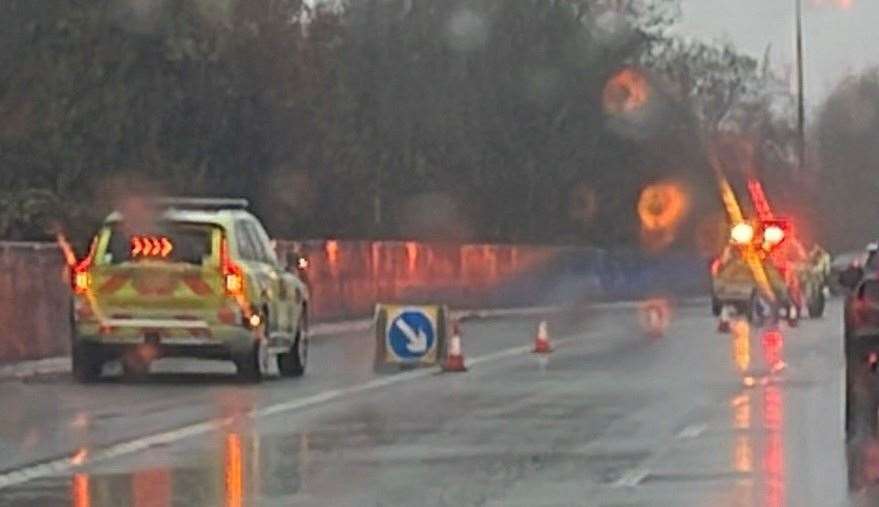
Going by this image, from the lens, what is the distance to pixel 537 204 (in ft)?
227

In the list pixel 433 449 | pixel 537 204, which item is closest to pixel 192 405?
pixel 433 449

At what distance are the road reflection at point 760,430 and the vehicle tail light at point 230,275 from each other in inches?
205

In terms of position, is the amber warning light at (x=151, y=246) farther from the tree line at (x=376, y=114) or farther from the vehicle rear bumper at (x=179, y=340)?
the tree line at (x=376, y=114)

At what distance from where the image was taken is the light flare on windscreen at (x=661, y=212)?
7544 centimetres

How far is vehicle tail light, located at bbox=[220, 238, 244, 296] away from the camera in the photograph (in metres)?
25.8

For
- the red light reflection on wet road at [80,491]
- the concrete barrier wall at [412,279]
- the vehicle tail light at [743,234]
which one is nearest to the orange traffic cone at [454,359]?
the concrete barrier wall at [412,279]

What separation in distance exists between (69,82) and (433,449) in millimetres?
24623

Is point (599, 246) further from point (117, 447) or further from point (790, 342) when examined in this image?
point (117, 447)

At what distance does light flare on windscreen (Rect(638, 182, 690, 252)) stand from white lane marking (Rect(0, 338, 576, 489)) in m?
47.4

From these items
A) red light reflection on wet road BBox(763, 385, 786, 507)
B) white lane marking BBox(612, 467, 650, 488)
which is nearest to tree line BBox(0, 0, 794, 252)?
red light reflection on wet road BBox(763, 385, 786, 507)

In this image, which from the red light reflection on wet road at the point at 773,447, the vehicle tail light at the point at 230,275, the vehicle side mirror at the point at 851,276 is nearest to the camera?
the red light reflection on wet road at the point at 773,447

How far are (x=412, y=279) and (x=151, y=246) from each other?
24841 mm

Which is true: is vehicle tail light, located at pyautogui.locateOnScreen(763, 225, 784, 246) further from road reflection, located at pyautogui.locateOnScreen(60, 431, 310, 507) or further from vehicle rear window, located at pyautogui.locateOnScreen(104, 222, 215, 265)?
road reflection, located at pyautogui.locateOnScreen(60, 431, 310, 507)

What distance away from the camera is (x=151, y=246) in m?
25.9
